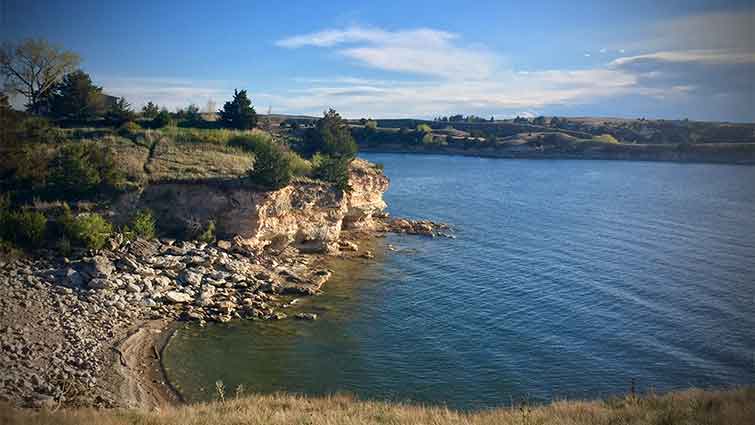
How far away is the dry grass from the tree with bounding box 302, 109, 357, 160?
2774 cm

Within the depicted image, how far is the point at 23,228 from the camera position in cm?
2405

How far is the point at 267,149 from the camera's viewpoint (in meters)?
31.1

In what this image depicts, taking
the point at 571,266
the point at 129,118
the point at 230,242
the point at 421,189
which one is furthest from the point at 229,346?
the point at 421,189

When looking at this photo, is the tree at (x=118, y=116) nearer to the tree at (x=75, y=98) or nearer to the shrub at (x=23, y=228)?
the tree at (x=75, y=98)

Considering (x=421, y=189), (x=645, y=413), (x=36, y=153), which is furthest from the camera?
(x=421, y=189)

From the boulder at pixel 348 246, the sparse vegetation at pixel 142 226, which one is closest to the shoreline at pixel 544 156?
the boulder at pixel 348 246

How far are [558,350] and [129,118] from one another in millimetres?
32288

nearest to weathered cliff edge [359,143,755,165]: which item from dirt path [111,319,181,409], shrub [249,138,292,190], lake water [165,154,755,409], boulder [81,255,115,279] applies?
lake water [165,154,755,409]

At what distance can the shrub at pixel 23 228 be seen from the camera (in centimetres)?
2392

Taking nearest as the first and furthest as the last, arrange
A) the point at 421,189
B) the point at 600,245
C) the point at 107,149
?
the point at 107,149 < the point at 600,245 < the point at 421,189

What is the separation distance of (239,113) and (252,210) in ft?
47.9

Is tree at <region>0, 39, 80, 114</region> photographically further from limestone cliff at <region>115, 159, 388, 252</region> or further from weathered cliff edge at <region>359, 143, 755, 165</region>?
weathered cliff edge at <region>359, 143, 755, 165</region>

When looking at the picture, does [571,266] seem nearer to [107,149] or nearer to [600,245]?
[600,245]

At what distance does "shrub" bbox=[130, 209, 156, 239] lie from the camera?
27.4m
